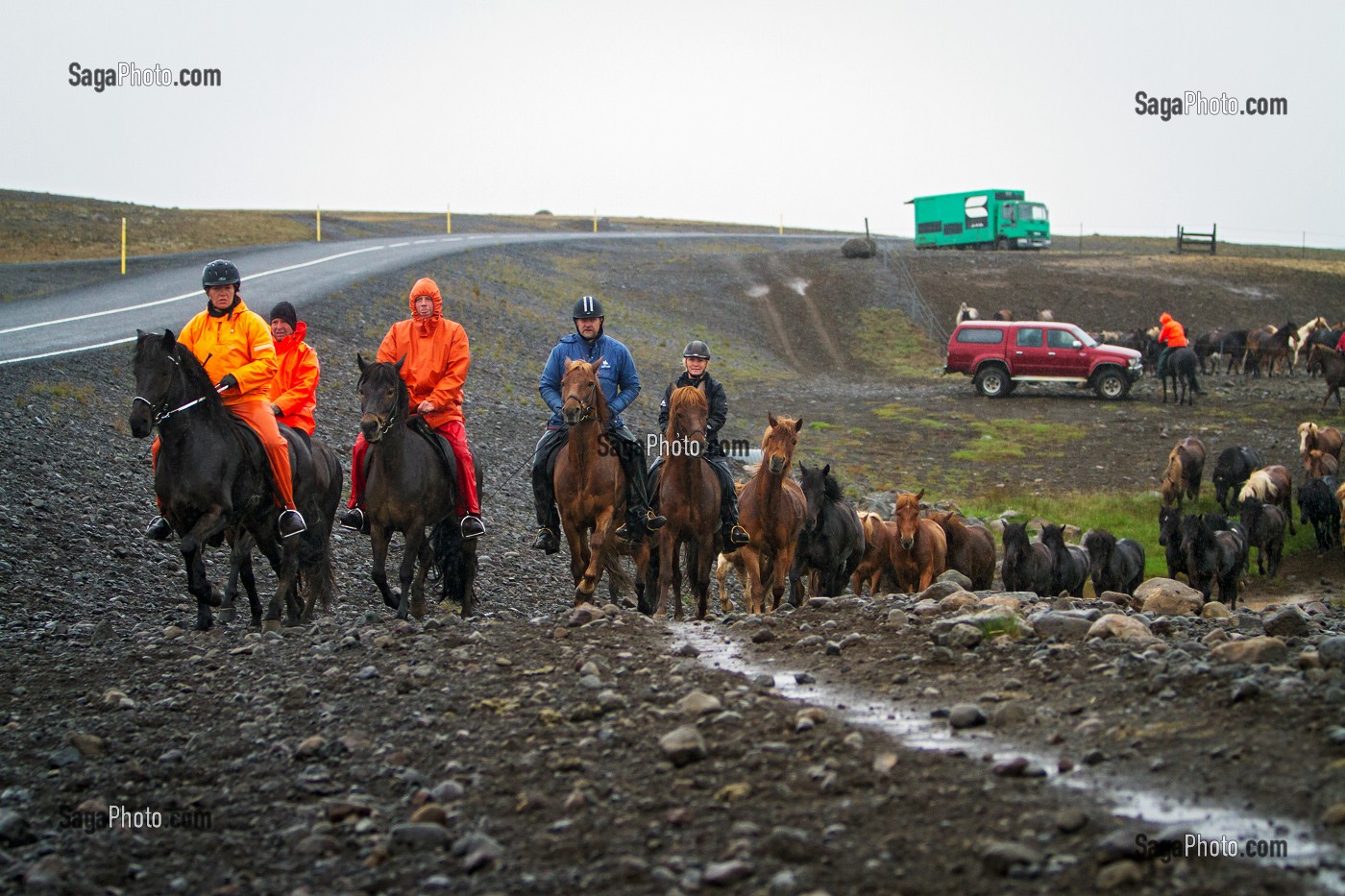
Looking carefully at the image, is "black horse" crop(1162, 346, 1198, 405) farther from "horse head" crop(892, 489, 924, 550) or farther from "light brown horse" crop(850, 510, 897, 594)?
"horse head" crop(892, 489, 924, 550)

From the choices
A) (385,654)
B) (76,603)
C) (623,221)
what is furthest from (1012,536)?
(623,221)

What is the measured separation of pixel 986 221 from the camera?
6372 cm

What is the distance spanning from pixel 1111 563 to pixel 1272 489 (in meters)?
7.05

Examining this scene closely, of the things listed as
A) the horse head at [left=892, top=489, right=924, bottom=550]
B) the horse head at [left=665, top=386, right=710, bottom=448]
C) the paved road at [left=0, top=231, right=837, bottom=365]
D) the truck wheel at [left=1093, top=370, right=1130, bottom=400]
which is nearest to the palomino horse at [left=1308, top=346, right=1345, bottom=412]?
the truck wheel at [left=1093, top=370, right=1130, bottom=400]

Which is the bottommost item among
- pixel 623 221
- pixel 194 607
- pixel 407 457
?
pixel 194 607

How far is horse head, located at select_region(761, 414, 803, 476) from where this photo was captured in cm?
1286

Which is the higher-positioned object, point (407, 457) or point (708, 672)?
point (407, 457)

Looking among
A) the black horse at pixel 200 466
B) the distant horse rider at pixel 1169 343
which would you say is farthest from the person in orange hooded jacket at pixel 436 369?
the distant horse rider at pixel 1169 343

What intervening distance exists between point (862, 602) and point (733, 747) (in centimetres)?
463

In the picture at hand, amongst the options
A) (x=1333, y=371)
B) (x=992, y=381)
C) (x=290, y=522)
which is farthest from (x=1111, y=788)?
(x=992, y=381)

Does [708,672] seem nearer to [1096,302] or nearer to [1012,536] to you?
[1012,536]

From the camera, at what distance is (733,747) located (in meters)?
6.65

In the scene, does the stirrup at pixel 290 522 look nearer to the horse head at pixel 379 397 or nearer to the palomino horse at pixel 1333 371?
the horse head at pixel 379 397

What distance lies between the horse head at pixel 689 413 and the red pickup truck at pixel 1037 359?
28013mm
